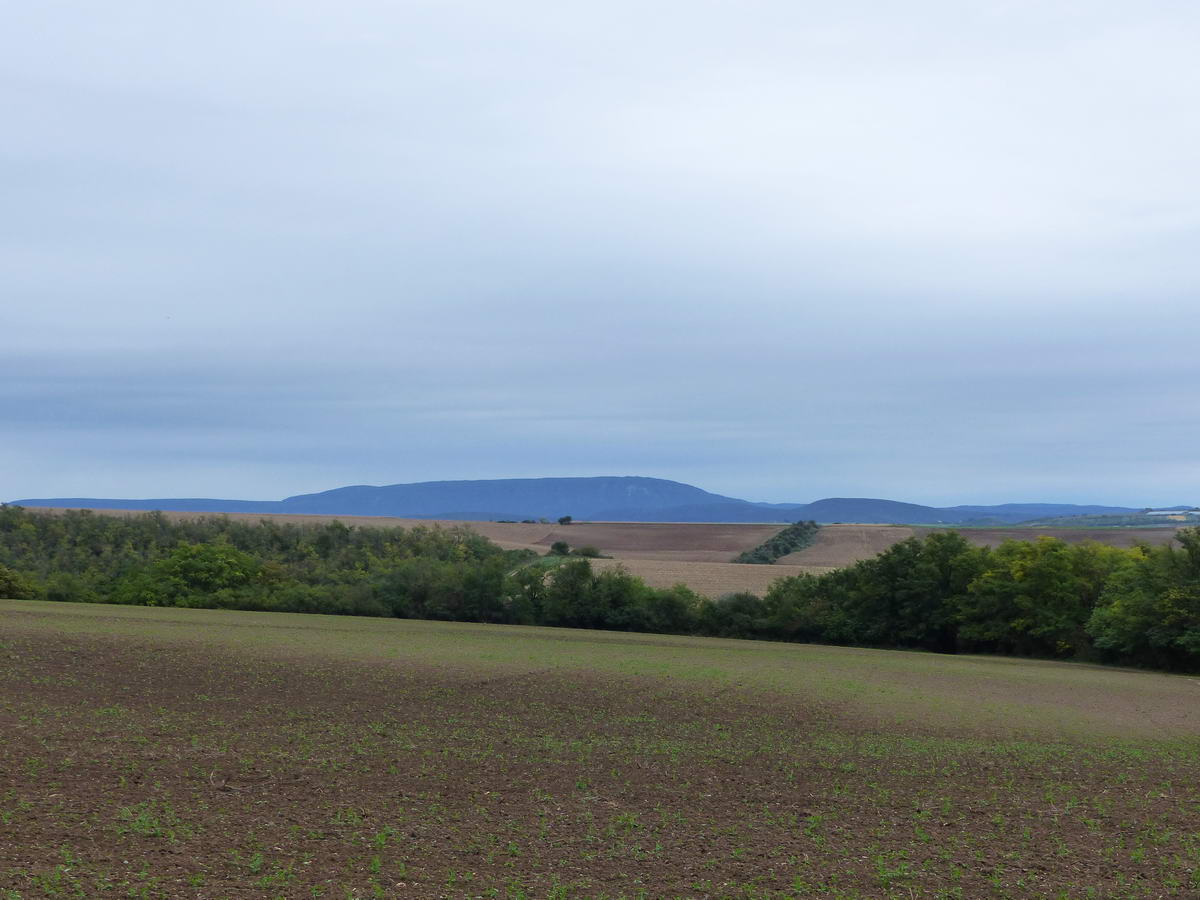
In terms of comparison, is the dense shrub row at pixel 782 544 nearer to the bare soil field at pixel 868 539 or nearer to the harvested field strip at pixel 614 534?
the bare soil field at pixel 868 539

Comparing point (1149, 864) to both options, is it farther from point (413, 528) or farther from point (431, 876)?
point (413, 528)

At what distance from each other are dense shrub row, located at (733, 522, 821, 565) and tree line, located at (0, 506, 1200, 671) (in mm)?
35937

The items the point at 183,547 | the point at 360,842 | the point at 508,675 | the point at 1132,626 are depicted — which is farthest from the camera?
the point at 183,547

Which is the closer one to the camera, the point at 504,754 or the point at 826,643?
the point at 504,754

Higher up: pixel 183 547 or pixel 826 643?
pixel 183 547

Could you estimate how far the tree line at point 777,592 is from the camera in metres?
53.9

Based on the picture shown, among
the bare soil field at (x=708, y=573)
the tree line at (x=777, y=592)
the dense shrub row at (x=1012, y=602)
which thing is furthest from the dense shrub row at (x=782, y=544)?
the dense shrub row at (x=1012, y=602)

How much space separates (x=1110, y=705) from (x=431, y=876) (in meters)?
30.0

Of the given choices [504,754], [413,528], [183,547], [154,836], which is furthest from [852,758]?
[413,528]

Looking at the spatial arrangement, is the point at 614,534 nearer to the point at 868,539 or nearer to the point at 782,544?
the point at 782,544

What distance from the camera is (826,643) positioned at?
65.0 meters

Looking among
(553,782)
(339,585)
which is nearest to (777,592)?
(339,585)

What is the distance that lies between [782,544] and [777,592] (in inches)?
2377

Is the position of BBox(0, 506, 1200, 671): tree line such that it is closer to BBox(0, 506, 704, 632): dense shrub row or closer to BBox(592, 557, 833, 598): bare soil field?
BBox(0, 506, 704, 632): dense shrub row
